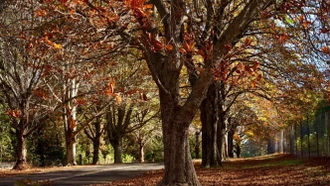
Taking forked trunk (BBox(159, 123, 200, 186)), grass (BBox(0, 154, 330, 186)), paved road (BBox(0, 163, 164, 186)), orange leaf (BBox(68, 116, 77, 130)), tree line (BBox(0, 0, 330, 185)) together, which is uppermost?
tree line (BBox(0, 0, 330, 185))

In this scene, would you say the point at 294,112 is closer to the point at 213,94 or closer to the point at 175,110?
the point at 213,94

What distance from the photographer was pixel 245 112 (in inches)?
1475

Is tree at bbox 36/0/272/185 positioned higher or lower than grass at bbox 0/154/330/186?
higher

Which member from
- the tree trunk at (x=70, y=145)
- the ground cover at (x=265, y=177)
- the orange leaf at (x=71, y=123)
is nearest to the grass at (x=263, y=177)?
the ground cover at (x=265, y=177)

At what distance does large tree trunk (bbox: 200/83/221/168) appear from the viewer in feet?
70.1

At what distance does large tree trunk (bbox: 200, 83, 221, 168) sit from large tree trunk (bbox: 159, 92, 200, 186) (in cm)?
1120

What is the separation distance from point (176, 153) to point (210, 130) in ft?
38.3

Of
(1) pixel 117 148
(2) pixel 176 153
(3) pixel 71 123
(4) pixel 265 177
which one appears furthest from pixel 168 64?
(1) pixel 117 148

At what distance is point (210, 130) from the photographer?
2166cm

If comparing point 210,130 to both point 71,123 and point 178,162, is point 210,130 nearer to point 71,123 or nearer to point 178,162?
point 71,123

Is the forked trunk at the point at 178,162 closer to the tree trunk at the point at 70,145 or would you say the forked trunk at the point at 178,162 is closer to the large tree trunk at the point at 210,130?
the large tree trunk at the point at 210,130

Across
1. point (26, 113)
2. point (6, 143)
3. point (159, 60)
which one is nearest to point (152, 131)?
point (6, 143)

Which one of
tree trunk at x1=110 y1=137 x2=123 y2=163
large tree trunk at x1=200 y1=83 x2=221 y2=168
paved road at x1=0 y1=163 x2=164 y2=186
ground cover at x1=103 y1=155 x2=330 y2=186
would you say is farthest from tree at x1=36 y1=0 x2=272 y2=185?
tree trunk at x1=110 y1=137 x2=123 y2=163

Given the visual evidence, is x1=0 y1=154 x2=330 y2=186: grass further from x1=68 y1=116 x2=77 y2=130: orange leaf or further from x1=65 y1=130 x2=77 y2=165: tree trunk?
x1=65 y1=130 x2=77 y2=165: tree trunk
